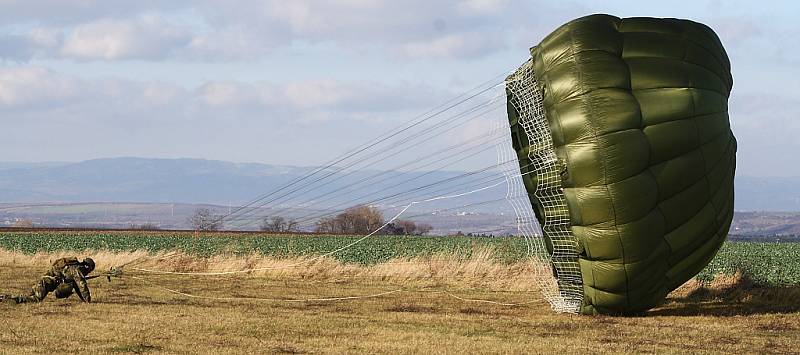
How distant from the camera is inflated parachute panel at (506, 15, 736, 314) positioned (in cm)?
1516

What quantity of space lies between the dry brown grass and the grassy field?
3 centimetres

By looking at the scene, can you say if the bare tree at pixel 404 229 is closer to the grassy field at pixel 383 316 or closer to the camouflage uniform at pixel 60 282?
the grassy field at pixel 383 316

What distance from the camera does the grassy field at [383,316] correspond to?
45.2ft

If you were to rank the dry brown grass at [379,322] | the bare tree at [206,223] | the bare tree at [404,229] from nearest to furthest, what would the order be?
the dry brown grass at [379,322], the bare tree at [206,223], the bare tree at [404,229]

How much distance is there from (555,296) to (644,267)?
2997 mm

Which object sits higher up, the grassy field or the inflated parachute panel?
the inflated parachute panel

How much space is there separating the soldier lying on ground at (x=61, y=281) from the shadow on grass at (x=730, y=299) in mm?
10740

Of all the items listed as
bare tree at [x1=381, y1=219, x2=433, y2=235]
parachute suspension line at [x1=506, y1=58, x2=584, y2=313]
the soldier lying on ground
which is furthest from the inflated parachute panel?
bare tree at [x1=381, y1=219, x2=433, y2=235]

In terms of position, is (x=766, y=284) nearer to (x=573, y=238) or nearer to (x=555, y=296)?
(x=555, y=296)

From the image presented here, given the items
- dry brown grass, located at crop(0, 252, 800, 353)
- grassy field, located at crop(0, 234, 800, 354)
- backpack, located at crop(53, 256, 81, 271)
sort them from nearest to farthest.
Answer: dry brown grass, located at crop(0, 252, 800, 353) < grassy field, located at crop(0, 234, 800, 354) < backpack, located at crop(53, 256, 81, 271)

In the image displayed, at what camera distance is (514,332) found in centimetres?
1534

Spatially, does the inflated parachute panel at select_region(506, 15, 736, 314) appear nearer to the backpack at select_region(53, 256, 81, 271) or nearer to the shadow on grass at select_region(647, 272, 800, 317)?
the shadow on grass at select_region(647, 272, 800, 317)

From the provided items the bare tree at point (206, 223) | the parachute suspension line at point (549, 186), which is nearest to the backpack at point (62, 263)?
the bare tree at point (206, 223)

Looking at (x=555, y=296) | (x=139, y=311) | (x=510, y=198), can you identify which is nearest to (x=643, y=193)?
(x=510, y=198)
